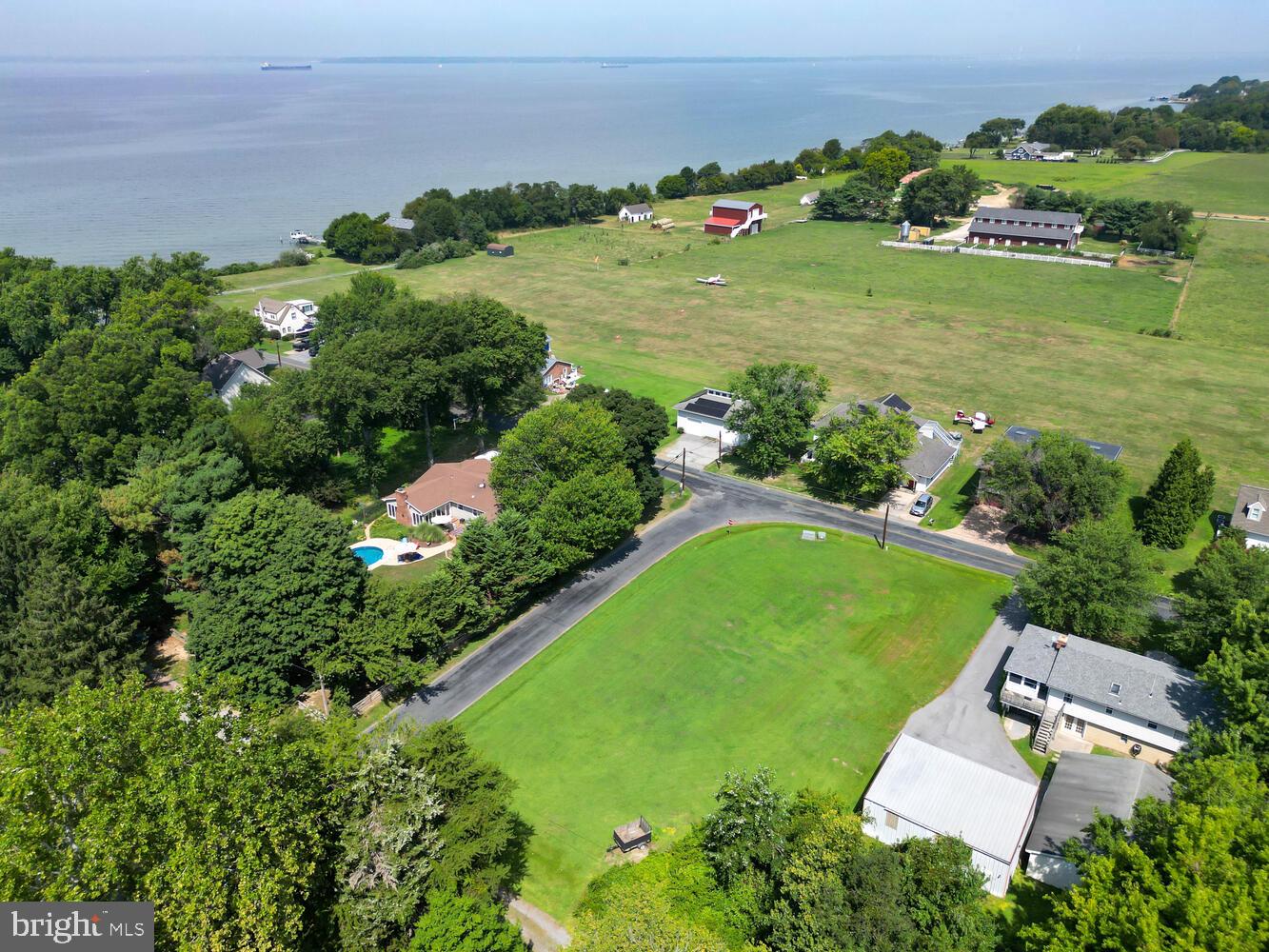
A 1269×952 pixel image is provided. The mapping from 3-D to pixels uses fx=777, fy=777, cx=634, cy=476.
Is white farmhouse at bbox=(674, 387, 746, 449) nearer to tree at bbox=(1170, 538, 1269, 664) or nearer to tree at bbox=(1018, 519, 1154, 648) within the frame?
tree at bbox=(1018, 519, 1154, 648)

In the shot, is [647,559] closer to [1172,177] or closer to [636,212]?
[636,212]

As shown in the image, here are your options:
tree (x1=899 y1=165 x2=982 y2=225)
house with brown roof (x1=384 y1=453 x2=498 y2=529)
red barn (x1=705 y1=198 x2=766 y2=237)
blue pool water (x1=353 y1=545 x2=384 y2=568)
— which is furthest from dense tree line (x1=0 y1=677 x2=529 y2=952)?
tree (x1=899 y1=165 x2=982 y2=225)

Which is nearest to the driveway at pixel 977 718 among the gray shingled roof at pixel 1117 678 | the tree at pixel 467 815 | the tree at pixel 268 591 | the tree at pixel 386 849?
the gray shingled roof at pixel 1117 678

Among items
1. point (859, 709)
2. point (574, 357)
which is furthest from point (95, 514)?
point (574, 357)

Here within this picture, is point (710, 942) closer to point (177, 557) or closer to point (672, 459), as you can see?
point (177, 557)

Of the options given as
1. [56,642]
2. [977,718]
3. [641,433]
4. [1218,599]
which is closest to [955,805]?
[977,718]

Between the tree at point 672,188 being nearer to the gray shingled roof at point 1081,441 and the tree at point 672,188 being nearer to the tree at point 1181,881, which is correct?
the gray shingled roof at point 1081,441

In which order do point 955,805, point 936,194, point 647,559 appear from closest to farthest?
1. point 955,805
2. point 647,559
3. point 936,194
